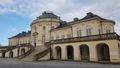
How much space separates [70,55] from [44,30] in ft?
35.6

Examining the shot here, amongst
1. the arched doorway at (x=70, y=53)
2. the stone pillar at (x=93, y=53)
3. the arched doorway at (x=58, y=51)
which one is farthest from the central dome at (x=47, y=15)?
the stone pillar at (x=93, y=53)

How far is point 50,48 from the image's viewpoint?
101ft

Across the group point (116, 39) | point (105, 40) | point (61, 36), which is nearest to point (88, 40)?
point (105, 40)

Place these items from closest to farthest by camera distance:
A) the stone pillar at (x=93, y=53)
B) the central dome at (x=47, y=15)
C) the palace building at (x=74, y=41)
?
the palace building at (x=74, y=41) → the stone pillar at (x=93, y=53) → the central dome at (x=47, y=15)

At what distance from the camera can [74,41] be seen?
26.5m

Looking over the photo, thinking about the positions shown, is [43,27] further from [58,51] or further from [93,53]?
[93,53]

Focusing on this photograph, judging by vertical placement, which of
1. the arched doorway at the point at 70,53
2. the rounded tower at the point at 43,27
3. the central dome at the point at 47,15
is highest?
the central dome at the point at 47,15

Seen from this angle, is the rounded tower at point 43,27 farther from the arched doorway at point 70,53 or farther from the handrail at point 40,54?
the handrail at point 40,54

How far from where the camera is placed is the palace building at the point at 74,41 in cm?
2273

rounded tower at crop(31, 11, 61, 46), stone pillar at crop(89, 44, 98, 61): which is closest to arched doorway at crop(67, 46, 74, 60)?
stone pillar at crop(89, 44, 98, 61)

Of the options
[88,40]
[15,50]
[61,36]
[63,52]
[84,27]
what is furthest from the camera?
[15,50]

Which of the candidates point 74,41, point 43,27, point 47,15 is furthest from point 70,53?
point 47,15

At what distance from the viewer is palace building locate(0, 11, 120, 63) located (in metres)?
22.7

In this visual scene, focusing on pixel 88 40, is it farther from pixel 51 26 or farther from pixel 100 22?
pixel 51 26
